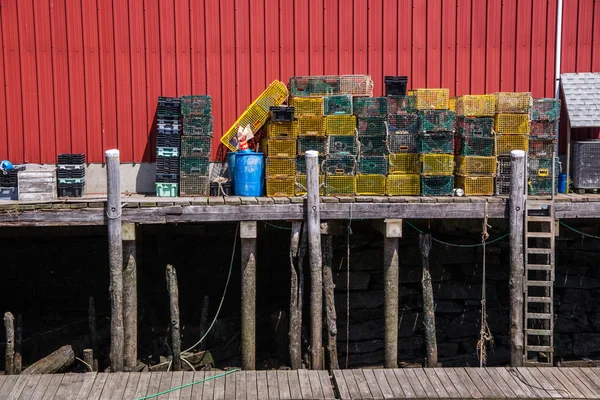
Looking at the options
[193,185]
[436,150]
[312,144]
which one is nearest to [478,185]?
[436,150]

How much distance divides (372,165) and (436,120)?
1196 mm

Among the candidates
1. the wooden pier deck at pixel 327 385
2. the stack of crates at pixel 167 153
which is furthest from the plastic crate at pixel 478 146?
the stack of crates at pixel 167 153

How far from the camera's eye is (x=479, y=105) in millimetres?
11977

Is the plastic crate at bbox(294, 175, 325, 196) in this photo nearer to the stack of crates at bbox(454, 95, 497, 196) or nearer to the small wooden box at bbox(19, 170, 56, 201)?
the stack of crates at bbox(454, 95, 497, 196)

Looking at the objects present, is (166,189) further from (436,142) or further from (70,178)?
(436,142)

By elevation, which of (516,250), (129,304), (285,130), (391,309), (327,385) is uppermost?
(285,130)

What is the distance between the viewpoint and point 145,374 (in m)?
10.3

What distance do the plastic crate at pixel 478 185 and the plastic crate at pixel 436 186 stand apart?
230 millimetres

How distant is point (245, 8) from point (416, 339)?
6257mm

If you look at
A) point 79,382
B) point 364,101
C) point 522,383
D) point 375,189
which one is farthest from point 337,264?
point 79,382

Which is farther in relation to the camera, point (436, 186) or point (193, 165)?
point (193, 165)

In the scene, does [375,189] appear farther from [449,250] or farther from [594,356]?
[594,356]

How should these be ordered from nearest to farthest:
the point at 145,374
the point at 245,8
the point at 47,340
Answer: the point at 145,374, the point at 47,340, the point at 245,8

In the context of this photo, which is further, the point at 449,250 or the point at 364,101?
the point at 449,250
